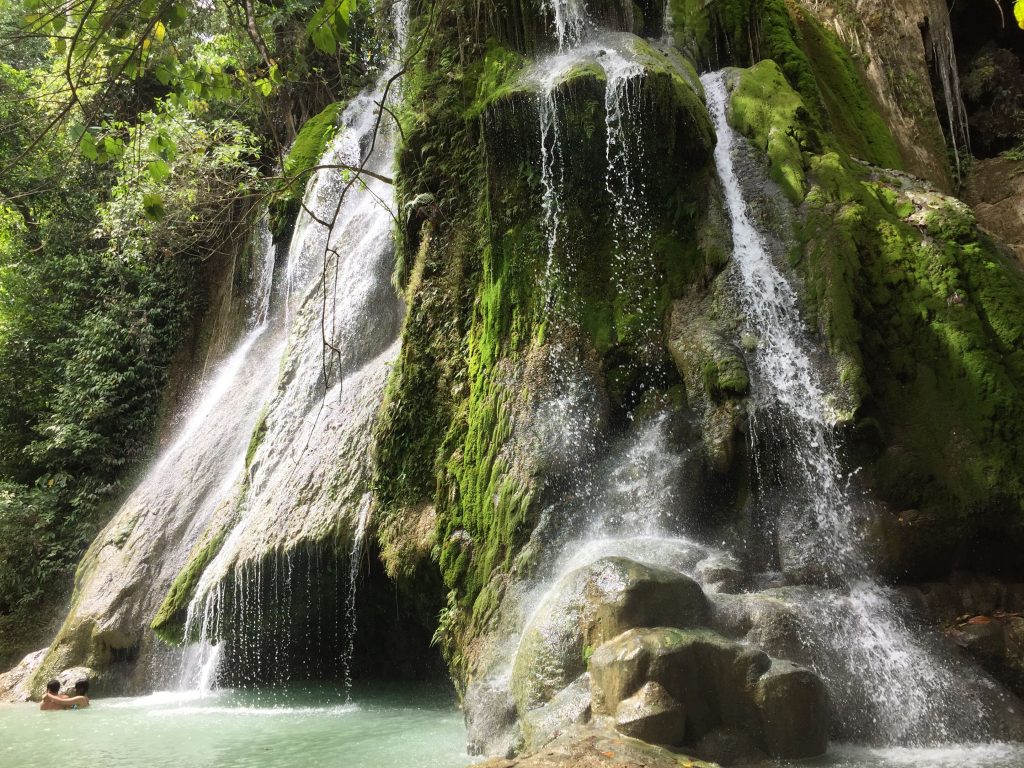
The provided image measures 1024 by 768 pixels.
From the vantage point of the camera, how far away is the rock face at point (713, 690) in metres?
4.02

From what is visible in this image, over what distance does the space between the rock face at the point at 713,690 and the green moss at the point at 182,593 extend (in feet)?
19.8

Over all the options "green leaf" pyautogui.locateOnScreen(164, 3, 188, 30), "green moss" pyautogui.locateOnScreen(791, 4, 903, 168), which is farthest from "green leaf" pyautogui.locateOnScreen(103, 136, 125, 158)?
"green moss" pyautogui.locateOnScreen(791, 4, 903, 168)

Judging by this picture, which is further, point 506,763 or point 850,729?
point 850,729

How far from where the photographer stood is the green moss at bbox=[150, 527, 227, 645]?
857cm

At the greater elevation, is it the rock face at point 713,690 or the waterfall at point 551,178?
the waterfall at point 551,178

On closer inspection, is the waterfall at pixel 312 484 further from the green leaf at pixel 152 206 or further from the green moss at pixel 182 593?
the green leaf at pixel 152 206

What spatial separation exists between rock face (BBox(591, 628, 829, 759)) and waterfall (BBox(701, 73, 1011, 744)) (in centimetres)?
54

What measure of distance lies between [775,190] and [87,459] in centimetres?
1266

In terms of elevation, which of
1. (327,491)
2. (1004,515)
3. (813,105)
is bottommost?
(1004,515)

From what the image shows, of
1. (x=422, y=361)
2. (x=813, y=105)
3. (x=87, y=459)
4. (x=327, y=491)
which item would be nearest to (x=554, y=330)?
(x=422, y=361)

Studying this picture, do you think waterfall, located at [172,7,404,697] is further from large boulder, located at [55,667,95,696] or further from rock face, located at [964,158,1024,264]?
rock face, located at [964,158,1024,264]

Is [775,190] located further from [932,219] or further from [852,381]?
[852,381]

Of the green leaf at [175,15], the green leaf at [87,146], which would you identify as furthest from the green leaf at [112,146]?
the green leaf at [175,15]

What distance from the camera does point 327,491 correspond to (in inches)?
332
